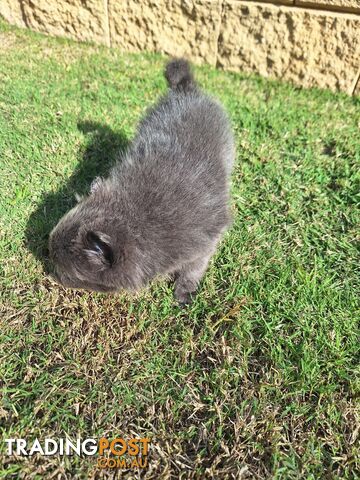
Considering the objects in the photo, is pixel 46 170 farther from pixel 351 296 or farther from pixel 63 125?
pixel 351 296

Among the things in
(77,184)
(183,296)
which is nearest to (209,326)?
(183,296)

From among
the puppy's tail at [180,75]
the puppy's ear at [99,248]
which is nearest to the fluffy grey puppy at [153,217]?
the puppy's ear at [99,248]

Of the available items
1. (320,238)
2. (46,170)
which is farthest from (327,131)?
(46,170)

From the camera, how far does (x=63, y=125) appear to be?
12.7 ft

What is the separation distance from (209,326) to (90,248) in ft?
3.20

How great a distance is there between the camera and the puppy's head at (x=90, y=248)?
2178mm

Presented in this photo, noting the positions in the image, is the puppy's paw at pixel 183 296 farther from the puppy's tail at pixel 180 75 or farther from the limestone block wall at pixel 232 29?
the limestone block wall at pixel 232 29

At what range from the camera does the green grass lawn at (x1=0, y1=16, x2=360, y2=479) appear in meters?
2.12

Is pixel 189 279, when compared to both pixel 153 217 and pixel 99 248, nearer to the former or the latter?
pixel 153 217

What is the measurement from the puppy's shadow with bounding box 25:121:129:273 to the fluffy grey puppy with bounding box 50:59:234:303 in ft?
1.99

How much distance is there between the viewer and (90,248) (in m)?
2.21

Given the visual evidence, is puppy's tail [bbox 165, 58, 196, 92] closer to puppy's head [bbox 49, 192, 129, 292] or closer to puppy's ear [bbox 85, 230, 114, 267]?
puppy's head [bbox 49, 192, 129, 292]

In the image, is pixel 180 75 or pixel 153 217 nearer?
pixel 153 217

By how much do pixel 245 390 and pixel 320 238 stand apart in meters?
1.43
